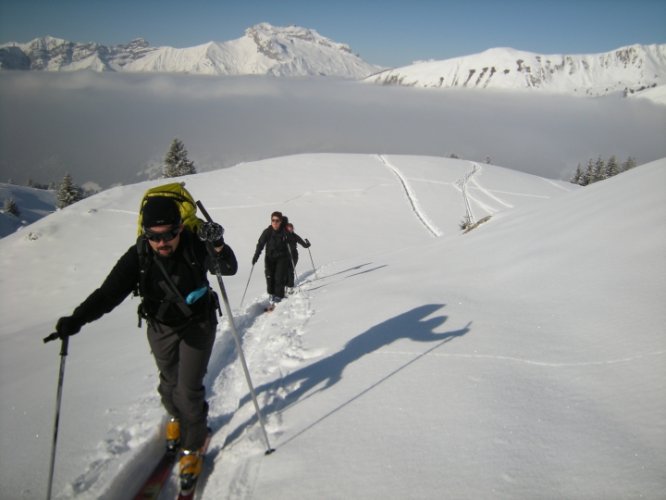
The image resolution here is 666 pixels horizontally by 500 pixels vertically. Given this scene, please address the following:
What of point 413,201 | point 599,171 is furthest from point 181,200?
point 599,171

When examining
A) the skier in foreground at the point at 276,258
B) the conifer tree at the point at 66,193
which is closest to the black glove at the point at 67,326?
Result: the skier in foreground at the point at 276,258

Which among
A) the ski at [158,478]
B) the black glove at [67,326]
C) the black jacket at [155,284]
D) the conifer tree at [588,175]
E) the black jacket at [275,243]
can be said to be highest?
the conifer tree at [588,175]

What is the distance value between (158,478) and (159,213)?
2.67 m

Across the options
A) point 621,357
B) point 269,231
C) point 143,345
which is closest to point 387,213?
point 269,231

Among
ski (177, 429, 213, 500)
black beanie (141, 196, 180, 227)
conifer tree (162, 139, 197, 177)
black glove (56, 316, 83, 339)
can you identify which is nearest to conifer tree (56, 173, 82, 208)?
conifer tree (162, 139, 197, 177)

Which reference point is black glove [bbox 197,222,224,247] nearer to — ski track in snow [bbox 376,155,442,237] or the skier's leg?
the skier's leg

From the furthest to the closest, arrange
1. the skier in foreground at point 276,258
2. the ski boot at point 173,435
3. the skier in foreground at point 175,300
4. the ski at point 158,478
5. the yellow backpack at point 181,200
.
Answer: the skier in foreground at point 276,258
the ski boot at point 173,435
the ski at point 158,478
the yellow backpack at point 181,200
the skier in foreground at point 175,300

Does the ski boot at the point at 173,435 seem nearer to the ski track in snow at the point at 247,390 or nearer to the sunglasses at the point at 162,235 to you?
the ski track in snow at the point at 247,390

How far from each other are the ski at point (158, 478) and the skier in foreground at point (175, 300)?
0.40 meters

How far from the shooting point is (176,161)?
5194 cm

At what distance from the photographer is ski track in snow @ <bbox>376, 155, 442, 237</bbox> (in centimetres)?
2405

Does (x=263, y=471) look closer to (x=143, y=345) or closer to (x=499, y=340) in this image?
(x=499, y=340)

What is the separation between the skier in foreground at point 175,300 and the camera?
10.3ft

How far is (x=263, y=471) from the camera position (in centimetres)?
308
